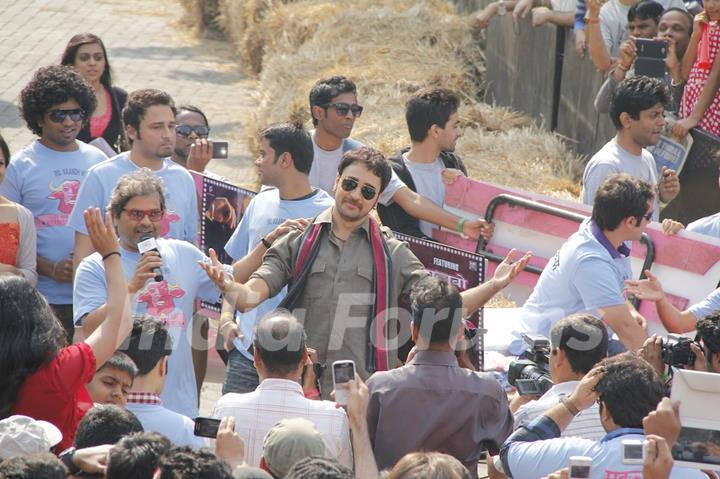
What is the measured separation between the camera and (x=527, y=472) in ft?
15.3

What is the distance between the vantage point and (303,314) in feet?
19.6

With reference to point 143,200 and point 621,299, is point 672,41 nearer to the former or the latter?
point 621,299

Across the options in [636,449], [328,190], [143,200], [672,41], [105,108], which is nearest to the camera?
[636,449]

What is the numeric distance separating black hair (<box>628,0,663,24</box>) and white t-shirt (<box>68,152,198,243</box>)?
4.47 meters

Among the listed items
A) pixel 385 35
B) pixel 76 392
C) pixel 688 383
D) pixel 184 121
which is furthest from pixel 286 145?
pixel 385 35

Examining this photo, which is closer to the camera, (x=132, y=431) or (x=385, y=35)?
(x=132, y=431)

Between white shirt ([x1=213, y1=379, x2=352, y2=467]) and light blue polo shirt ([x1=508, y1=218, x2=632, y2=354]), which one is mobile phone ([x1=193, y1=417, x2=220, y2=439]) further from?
light blue polo shirt ([x1=508, y1=218, x2=632, y2=354])

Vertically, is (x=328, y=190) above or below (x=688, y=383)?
below

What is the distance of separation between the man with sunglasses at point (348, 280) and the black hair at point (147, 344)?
530 mm

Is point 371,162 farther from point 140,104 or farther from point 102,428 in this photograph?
point 102,428

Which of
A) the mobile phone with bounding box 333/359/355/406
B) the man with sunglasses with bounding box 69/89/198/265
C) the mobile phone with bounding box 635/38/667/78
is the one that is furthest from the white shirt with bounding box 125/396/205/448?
the mobile phone with bounding box 635/38/667/78

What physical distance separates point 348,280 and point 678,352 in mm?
1583

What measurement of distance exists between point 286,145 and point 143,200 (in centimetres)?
→ 103

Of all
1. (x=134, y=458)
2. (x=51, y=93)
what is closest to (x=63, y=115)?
(x=51, y=93)
